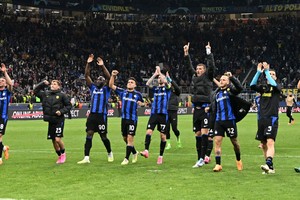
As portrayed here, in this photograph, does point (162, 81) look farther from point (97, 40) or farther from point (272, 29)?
point (272, 29)

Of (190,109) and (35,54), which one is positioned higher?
(35,54)

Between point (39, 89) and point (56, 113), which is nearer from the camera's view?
point (56, 113)

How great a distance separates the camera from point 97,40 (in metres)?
64.2

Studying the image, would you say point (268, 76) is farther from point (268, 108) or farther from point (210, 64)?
point (210, 64)

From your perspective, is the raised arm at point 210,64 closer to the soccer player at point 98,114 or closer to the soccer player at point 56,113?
the soccer player at point 98,114

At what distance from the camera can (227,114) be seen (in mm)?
13664

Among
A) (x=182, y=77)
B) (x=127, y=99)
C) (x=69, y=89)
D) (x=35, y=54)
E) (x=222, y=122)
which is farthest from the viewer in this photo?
(x=182, y=77)

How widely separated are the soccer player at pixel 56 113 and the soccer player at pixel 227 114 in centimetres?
418

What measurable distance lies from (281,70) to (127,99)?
163 ft

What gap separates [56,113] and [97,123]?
110 centimetres

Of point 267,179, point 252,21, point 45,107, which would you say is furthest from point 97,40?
point 267,179

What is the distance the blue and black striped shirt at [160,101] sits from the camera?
15.7 metres

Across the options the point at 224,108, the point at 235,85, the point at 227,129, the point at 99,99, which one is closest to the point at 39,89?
the point at 99,99

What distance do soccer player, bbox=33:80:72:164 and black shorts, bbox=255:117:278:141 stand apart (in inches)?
207
